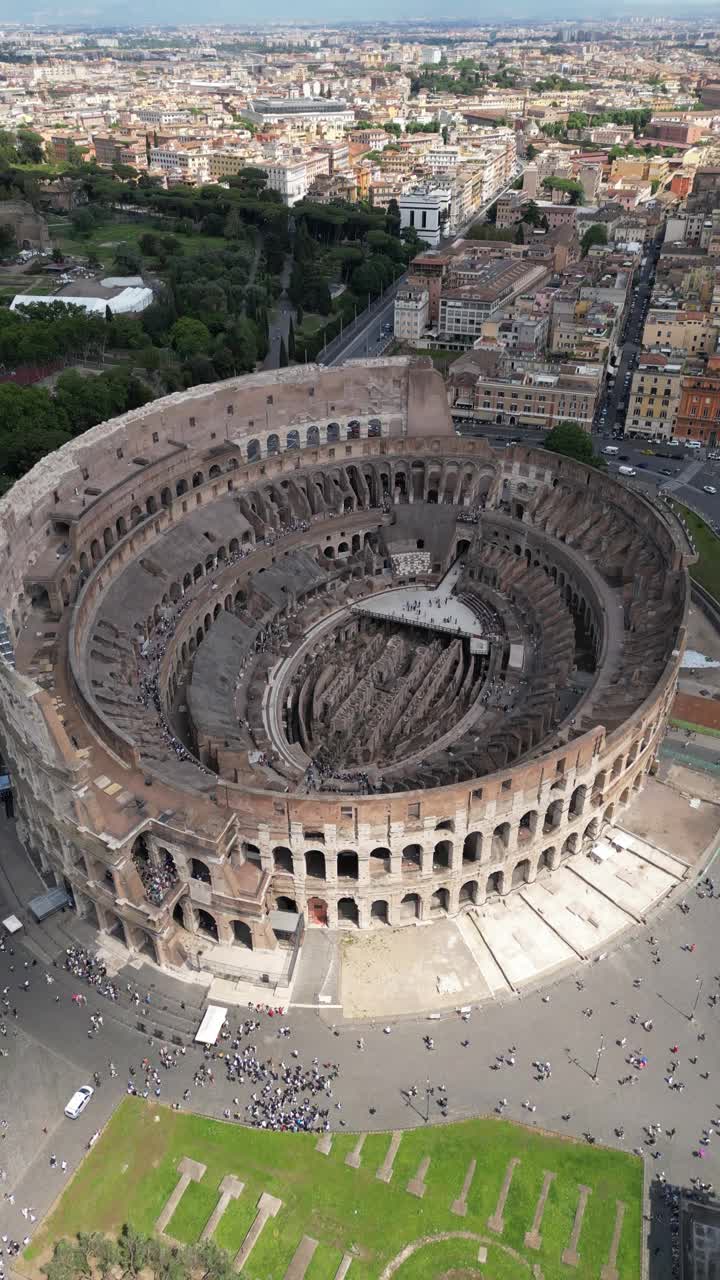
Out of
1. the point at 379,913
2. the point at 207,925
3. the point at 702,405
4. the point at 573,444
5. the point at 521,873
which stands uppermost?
the point at 702,405

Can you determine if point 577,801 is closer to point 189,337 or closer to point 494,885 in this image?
point 494,885

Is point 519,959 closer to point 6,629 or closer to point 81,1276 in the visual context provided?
point 81,1276

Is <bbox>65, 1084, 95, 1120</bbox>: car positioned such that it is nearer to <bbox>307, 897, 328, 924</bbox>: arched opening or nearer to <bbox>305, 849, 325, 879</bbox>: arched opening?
<bbox>307, 897, 328, 924</bbox>: arched opening

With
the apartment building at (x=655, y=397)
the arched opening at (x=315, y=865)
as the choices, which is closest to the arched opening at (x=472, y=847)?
the arched opening at (x=315, y=865)

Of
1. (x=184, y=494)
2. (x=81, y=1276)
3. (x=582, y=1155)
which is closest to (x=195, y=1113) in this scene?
(x=81, y=1276)

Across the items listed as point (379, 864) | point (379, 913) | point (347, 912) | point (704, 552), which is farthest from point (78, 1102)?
point (704, 552)

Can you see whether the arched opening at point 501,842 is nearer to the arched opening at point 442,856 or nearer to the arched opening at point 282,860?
the arched opening at point 442,856

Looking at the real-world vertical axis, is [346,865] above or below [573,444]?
below
